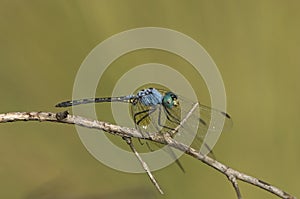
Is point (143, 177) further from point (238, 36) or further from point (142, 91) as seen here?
point (238, 36)

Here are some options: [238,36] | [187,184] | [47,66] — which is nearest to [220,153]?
[187,184]

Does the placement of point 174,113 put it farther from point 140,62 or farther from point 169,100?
point 140,62

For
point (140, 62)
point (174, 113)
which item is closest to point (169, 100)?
point (174, 113)

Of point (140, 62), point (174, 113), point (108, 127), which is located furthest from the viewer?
point (140, 62)

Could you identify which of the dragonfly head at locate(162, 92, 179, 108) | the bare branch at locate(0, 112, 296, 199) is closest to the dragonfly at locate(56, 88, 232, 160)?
the dragonfly head at locate(162, 92, 179, 108)

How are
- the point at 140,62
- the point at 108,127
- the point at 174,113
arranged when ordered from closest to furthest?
1. the point at 108,127
2. the point at 174,113
3. the point at 140,62

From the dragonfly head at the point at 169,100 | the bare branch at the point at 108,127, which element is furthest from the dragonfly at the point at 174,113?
the bare branch at the point at 108,127
